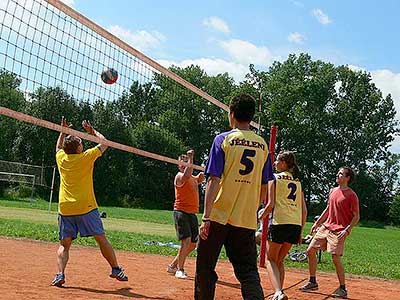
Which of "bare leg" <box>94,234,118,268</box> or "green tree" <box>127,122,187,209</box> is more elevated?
"green tree" <box>127,122,187,209</box>

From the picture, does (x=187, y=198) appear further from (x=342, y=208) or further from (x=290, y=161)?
(x=342, y=208)

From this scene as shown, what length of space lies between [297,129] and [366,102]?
10.1 metres

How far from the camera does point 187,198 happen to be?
A: 8.73 meters

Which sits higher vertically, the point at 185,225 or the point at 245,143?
the point at 245,143

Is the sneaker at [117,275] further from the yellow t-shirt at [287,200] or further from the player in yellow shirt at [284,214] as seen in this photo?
the yellow t-shirt at [287,200]

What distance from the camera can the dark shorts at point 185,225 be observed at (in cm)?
865

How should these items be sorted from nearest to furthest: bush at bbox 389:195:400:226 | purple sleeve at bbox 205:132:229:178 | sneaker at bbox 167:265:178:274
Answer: purple sleeve at bbox 205:132:229:178
sneaker at bbox 167:265:178:274
bush at bbox 389:195:400:226

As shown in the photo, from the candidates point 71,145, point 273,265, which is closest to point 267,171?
point 273,265

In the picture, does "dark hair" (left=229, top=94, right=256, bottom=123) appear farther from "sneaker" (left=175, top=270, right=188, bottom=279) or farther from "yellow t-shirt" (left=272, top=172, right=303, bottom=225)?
"sneaker" (left=175, top=270, right=188, bottom=279)

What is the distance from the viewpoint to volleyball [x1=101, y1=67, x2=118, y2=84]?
832 cm

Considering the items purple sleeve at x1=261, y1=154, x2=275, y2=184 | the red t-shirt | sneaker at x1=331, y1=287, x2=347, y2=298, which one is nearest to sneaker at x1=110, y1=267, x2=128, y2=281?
purple sleeve at x1=261, y1=154, x2=275, y2=184

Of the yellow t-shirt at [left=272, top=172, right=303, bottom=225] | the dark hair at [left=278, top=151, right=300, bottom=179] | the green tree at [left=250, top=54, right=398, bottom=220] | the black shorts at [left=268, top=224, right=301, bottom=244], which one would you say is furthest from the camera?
the green tree at [left=250, top=54, right=398, bottom=220]

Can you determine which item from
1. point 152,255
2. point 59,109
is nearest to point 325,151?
point 59,109

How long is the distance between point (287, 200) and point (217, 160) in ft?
8.14
